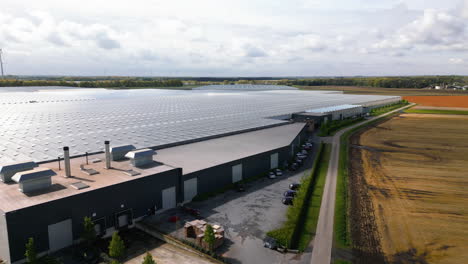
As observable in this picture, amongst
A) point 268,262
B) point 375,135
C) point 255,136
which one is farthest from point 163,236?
point 375,135

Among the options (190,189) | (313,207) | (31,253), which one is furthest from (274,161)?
(31,253)

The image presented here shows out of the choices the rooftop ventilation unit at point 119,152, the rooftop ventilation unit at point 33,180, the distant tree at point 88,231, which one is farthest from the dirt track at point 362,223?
the rooftop ventilation unit at point 33,180

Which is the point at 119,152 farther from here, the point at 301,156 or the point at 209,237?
the point at 301,156

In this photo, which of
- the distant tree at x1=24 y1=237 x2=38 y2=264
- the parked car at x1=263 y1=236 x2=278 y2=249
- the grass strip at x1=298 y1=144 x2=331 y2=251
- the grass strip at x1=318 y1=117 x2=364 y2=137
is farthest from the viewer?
the grass strip at x1=318 y1=117 x2=364 y2=137

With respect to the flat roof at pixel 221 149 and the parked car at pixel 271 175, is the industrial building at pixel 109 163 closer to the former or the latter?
the flat roof at pixel 221 149

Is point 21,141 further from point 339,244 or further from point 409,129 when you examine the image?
point 409,129

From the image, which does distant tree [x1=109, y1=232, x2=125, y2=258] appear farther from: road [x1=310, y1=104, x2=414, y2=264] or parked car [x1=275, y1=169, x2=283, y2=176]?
parked car [x1=275, y1=169, x2=283, y2=176]

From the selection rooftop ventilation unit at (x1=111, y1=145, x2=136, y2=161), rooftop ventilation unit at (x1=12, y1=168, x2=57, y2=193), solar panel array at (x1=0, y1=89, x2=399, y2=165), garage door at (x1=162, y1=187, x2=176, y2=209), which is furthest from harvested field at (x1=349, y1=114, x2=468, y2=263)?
rooftop ventilation unit at (x1=12, y1=168, x2=57, y2=193)
